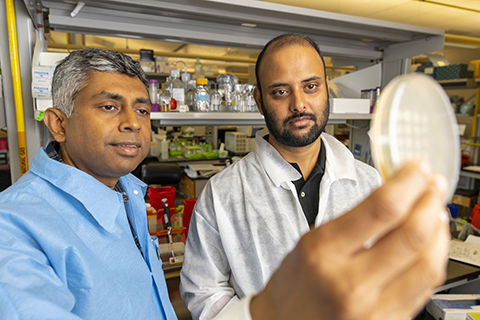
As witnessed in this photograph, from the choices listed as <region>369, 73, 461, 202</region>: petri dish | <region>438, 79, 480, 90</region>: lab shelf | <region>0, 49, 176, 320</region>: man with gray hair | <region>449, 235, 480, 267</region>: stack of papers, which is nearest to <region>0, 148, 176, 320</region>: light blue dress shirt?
<region>0, 49, 176, 320</region>: man with gray hair

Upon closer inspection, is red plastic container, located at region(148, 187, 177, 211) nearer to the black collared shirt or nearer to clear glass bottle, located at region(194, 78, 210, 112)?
clear glass bottle, located at region(194, 78, 210, 112)

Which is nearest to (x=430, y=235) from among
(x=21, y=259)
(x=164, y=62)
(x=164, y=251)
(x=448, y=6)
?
(x=21, y=259)

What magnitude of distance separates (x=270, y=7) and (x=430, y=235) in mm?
1712

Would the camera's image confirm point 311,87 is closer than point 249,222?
No

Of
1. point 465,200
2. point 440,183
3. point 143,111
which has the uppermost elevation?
point 143,111

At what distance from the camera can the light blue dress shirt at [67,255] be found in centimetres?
53

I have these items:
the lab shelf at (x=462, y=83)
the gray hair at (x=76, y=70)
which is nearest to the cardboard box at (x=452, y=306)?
the gray hair at (x=76, y=70)

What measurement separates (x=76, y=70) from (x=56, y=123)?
0.63 feet

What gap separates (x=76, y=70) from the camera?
3.11 ft

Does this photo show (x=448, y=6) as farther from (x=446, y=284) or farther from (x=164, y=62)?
(x=446, y=284)

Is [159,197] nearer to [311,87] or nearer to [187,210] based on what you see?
[187,210]

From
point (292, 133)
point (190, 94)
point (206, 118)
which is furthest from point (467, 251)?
point (190, 94)

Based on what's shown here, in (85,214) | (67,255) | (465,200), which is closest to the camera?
(67,255)

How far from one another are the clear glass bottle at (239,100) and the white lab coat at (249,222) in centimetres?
91
